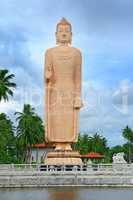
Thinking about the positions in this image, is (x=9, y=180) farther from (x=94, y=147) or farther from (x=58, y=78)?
(x=94, y=147)

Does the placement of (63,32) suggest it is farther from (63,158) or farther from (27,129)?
(27,129)

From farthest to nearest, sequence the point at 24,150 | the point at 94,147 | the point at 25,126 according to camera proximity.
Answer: the point at 94,147, the point at 24,150, the point at 25,126

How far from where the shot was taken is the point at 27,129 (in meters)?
61.6

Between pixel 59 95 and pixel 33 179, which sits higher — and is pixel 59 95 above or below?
above

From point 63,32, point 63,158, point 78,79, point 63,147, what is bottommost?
point 63,158

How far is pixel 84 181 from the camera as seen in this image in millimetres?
29375

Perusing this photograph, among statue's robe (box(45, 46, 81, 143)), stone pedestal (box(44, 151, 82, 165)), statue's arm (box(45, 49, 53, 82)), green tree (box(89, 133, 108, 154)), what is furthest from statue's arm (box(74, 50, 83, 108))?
green tree (box(89, 133, 108, 154))

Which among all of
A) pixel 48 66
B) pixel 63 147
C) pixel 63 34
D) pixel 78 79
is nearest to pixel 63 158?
pixel 63 147

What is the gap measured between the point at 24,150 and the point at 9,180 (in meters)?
38.3

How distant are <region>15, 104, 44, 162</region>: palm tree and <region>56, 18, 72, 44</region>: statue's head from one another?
Result: 22188mm

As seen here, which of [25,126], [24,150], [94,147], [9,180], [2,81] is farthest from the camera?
[94,147]

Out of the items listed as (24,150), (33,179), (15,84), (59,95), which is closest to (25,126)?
(24,150)

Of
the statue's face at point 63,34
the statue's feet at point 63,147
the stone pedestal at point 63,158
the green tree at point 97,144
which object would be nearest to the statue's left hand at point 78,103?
the statue's feet at point 63,147

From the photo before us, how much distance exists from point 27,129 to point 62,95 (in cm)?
2231
